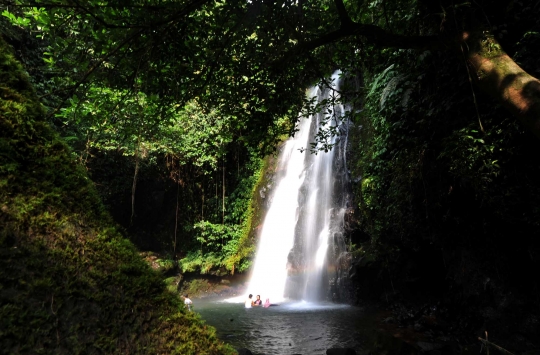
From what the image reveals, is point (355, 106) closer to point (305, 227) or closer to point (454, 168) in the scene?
point (454, 168)

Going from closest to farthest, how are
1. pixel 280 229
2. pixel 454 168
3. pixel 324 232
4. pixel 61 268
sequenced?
pixel 61 268 < pixel 454 168 < pixel 324 232 < pixel 280 229

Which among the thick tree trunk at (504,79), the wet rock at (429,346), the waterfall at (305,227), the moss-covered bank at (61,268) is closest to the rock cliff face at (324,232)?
the waterfall at (305,227)

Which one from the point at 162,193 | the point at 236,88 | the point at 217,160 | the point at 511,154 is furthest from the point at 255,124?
the point at 162,193

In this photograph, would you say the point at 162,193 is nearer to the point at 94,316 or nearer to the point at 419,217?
the point at 419,217

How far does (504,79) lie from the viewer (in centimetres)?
271

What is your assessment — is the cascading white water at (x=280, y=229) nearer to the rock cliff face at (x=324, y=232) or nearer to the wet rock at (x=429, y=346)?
the rock cliff face at (x=324, y=232)

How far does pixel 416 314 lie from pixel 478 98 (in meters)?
6.07

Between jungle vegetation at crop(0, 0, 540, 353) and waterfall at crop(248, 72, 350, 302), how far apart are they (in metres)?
1.96

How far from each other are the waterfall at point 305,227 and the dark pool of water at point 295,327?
1.31 m

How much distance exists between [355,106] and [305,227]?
9009 millimetres

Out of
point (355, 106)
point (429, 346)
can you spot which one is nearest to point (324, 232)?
point (429, 346)

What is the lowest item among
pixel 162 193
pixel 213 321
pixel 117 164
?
pixel 213 321

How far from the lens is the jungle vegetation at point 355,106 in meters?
1.35

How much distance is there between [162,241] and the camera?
60.8 ft
